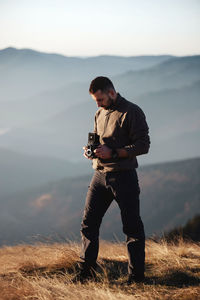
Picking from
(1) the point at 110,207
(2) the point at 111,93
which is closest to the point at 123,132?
(2) the point at 111,93

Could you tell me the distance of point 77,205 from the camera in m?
70.2

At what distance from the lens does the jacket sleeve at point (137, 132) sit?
9.79 ft

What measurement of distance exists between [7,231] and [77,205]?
18596mm

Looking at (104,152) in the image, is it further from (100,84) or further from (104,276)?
(104,276)

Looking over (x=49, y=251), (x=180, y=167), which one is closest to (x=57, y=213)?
(x=180, y=167)

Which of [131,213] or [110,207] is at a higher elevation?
[131,213]

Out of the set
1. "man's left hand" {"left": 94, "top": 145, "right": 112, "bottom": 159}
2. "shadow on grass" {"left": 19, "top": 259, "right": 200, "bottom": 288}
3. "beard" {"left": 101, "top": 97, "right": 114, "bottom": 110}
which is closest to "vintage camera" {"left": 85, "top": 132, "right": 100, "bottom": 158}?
"man's left hand" {"left": 94, "top": 145, "right": 112, "bottom": 159}

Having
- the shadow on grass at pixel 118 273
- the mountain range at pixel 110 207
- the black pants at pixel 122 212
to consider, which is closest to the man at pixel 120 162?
the black pants at pixel 122 212

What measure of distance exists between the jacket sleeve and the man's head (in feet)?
0.85

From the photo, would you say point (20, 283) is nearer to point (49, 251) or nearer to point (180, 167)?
point (49, 251)

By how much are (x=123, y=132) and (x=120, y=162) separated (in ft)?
0.92

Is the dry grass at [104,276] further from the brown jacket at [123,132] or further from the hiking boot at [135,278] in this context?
the brown jacket at [123,132]

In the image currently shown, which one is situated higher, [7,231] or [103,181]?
[103,181]

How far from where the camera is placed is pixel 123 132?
10.1 feet
